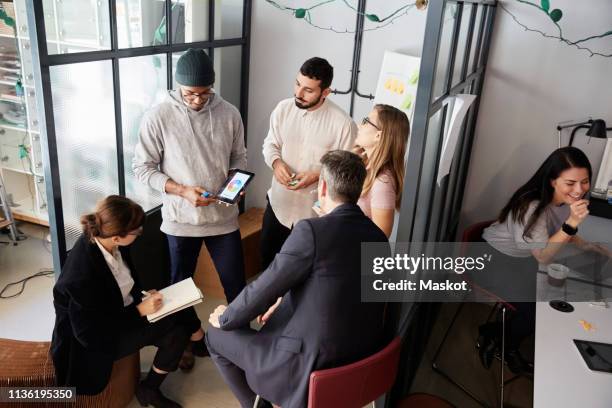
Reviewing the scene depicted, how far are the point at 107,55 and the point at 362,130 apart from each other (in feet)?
3.93

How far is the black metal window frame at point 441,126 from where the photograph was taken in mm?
1698

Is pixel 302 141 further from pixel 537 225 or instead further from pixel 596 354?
pixel 596 354

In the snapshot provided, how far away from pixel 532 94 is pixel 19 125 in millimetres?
3437

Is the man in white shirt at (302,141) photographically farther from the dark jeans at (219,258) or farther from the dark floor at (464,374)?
the dark floor at (464,374)

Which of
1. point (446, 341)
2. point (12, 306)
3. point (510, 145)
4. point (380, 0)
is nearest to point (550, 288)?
point (446, 341)

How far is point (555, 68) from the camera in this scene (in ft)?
10.1

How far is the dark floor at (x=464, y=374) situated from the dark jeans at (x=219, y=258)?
1075 mm

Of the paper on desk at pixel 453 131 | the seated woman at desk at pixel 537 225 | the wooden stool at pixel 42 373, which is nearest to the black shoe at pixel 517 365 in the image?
the seated woman at desk at pixel 537 225

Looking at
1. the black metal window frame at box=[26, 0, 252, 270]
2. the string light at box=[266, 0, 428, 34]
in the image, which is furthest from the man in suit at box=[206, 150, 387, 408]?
the string light at box=[266, 0, 428, 34]

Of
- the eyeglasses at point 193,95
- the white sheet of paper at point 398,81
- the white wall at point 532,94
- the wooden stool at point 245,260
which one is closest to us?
the eyeglasses at point 193,95

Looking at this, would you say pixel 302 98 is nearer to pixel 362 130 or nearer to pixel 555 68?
pixel 362 130

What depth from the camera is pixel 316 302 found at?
1.68 meters

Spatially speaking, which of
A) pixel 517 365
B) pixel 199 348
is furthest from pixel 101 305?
pixel 517 365

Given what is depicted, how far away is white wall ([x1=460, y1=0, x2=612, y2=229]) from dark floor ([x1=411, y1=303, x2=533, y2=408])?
84 centimetres
